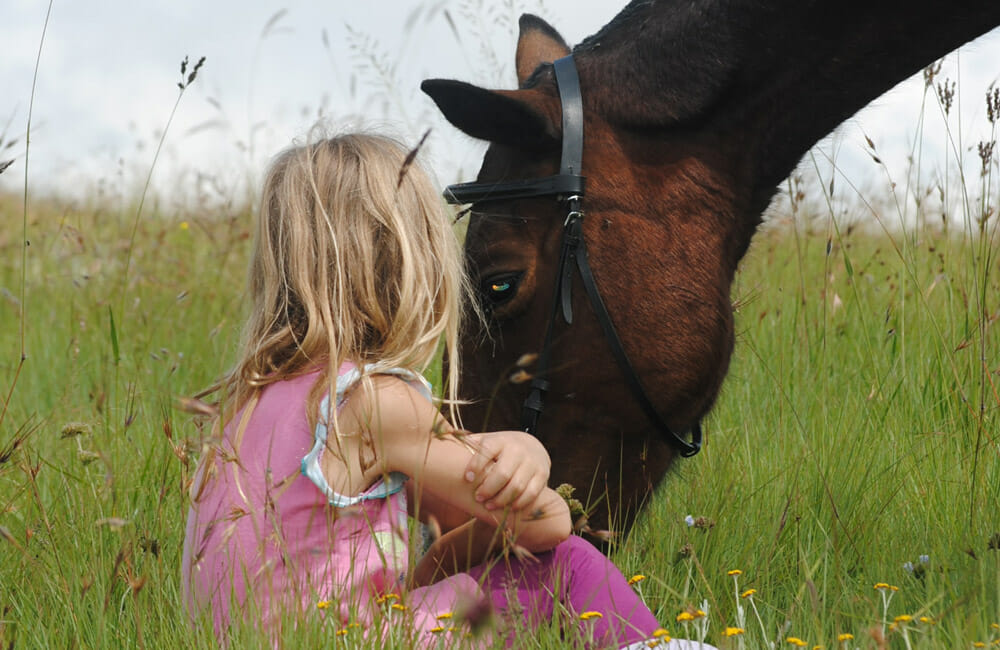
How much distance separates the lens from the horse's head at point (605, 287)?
300cm

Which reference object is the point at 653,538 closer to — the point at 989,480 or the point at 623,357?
the point at 623,357

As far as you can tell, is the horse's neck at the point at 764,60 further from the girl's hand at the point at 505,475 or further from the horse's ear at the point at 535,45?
the girl's hand at the point at 505,475

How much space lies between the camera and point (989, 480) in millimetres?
3307

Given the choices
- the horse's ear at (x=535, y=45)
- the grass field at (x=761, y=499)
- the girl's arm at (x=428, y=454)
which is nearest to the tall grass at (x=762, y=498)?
the grass field at (x=761, y=499)

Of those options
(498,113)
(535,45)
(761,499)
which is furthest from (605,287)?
(535,45)

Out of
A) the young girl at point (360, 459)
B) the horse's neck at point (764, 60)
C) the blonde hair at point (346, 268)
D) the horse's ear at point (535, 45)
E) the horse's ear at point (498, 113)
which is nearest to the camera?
the young girl at point (360, 459)

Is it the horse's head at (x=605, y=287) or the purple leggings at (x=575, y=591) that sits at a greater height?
the horse's head at (x=605, y=287)

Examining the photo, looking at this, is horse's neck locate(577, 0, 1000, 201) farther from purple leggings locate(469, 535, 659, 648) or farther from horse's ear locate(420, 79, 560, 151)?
purple leggings locate(469, 535, 659, 648)

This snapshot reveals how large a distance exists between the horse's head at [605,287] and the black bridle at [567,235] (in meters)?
0.02

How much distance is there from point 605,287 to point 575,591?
0.94m

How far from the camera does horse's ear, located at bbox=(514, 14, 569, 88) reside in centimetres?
388

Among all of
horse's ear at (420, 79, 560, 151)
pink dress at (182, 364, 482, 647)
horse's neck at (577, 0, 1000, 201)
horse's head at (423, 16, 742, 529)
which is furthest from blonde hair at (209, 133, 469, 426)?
horse's neck at (577, 0, 1000, 201)

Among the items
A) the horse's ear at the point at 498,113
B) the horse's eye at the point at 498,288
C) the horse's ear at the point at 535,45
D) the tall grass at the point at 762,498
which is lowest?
the tall grass at the point at 762,498

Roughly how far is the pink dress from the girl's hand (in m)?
0.19
